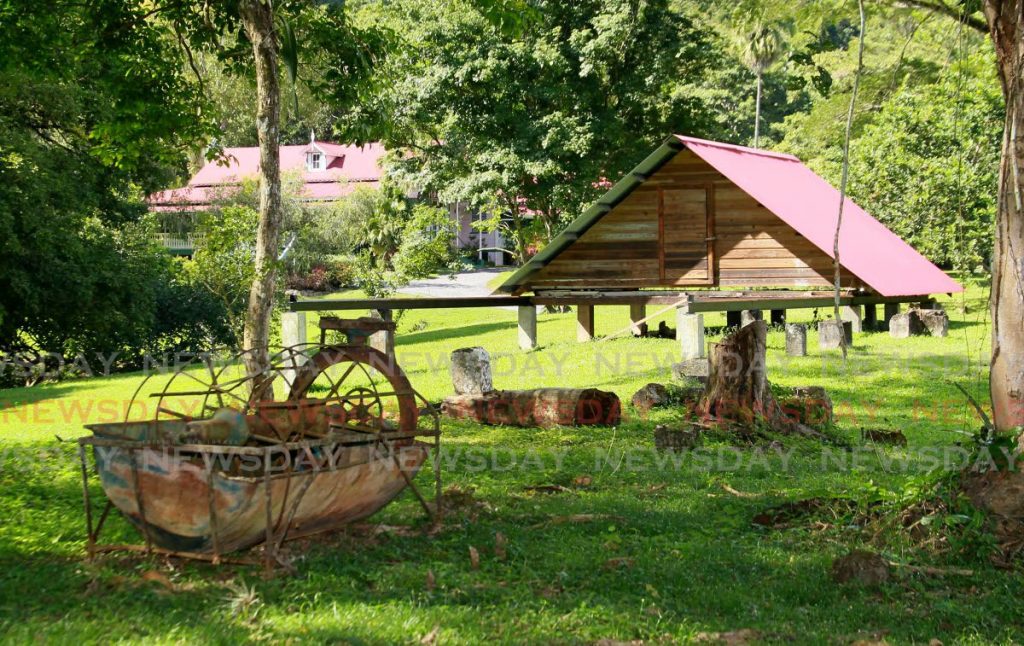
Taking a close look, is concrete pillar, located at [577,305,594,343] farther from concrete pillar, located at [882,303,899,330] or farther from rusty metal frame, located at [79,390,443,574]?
rusty metal frame, located at [79,390,443,574]

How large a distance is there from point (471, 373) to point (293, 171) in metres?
46.6

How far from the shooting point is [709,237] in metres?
21.2

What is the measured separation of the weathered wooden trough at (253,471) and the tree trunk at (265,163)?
14.0ft

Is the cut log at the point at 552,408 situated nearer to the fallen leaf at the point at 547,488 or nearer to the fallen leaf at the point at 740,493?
the fallen leaf at the point at 547,488

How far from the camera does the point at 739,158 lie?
2162 cm

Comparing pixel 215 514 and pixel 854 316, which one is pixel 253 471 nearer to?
pixel 215 514

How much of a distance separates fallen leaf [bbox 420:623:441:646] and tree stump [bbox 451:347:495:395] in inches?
330

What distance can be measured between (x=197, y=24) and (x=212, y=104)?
109 cm

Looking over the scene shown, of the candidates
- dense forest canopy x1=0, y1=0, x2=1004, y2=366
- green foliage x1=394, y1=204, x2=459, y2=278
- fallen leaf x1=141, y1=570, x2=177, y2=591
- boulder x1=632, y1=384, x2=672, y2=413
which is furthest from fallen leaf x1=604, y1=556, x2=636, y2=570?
green foliage x1=394, y1=204, x2=459, y2=278

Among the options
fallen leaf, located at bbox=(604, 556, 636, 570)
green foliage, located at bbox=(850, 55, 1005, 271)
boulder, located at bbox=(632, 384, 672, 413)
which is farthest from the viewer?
green foliage, located at bbox=(850, 55, 1005, 271)

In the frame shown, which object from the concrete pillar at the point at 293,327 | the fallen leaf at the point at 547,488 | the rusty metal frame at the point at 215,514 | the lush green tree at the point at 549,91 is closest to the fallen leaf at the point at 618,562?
the rusty metal frame at the point at 215,514

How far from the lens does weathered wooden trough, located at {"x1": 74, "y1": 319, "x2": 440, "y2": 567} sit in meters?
6.27

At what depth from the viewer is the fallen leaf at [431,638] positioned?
17.6ft

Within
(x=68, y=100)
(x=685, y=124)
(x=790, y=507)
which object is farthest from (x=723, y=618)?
(x=685, y=124)
